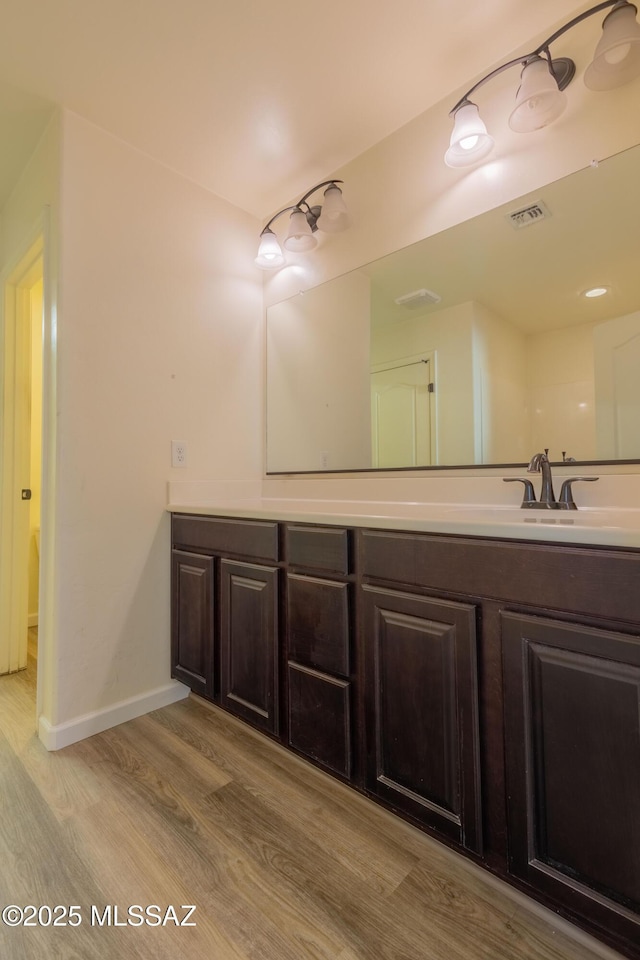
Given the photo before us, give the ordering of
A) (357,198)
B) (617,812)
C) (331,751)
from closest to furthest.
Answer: (617,812), (331,751), (357,198)

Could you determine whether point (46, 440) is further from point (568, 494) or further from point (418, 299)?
point (568, 494)

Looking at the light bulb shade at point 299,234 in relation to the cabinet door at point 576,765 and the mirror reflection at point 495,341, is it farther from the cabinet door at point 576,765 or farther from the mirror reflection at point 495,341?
the cabinet door at point 576,765

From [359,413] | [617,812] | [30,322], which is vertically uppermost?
[30,322]

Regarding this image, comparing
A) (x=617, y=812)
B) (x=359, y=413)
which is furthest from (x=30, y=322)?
(x=617, y=812)

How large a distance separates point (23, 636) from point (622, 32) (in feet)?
10.6

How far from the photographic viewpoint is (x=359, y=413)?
74.0 inches

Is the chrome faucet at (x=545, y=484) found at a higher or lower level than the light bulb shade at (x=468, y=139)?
lower

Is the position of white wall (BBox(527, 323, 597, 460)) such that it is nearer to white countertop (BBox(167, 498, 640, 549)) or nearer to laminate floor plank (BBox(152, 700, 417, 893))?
white countertop (BBox(167, 498, 640, 549))

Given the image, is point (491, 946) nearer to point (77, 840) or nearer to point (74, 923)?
point (74, 923)

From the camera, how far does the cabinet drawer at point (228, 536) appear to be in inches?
56.3

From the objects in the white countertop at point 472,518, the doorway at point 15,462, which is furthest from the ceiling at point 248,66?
the white countertop at point 472,518

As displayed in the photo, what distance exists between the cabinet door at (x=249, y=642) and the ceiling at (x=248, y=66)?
5.55ft

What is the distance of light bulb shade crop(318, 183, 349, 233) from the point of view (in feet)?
5.93

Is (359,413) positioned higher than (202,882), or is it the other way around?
(359,413)
